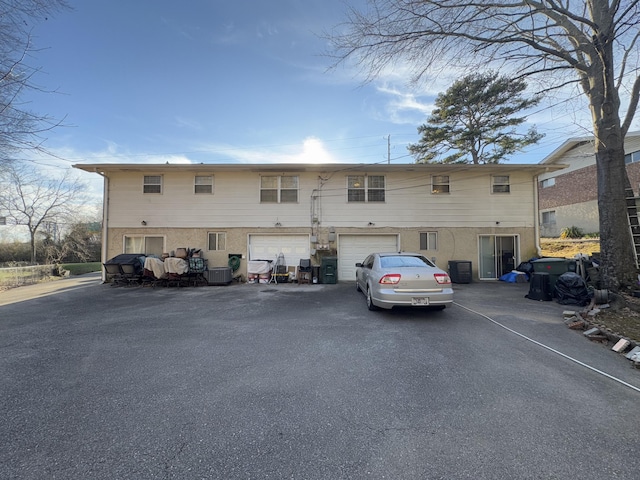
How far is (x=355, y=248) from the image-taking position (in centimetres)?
1154

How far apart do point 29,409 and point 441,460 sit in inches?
142

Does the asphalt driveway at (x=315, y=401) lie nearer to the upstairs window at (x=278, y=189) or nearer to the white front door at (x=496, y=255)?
the white front door at (x=496, y=255)

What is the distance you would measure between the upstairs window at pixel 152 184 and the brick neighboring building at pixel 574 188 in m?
21.6

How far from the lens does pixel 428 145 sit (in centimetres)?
1927

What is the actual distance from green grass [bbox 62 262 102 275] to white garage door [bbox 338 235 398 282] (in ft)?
62.9

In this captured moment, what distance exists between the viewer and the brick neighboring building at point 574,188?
51.4 ft

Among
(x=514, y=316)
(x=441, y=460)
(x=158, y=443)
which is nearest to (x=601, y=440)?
(x=441, y=460)

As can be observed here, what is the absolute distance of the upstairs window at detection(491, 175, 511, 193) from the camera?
11.7 meters

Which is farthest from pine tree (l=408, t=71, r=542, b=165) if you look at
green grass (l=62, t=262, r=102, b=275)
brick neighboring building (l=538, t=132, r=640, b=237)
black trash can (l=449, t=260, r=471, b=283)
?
green grass (l=62, t=262, r=102, b=275)

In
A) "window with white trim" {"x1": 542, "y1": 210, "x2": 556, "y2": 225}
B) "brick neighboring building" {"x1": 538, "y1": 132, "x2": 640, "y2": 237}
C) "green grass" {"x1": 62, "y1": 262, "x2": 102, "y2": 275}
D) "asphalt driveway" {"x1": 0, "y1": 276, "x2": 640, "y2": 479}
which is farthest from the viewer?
"window with white trim" {"x1": 542, "y1": 210, "x2": 556, "y2": 225}

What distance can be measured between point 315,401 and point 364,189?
9905 millimetres

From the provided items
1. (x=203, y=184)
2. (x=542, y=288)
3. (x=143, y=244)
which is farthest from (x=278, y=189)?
(x=542, y=288)

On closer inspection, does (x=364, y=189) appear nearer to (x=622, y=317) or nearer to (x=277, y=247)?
(x=277, y=247)

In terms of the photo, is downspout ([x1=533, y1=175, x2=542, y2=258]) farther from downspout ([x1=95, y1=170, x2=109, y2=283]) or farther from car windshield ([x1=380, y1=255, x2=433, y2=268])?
downspout ([x1=95, y1=170, x2=109, y2=283])
